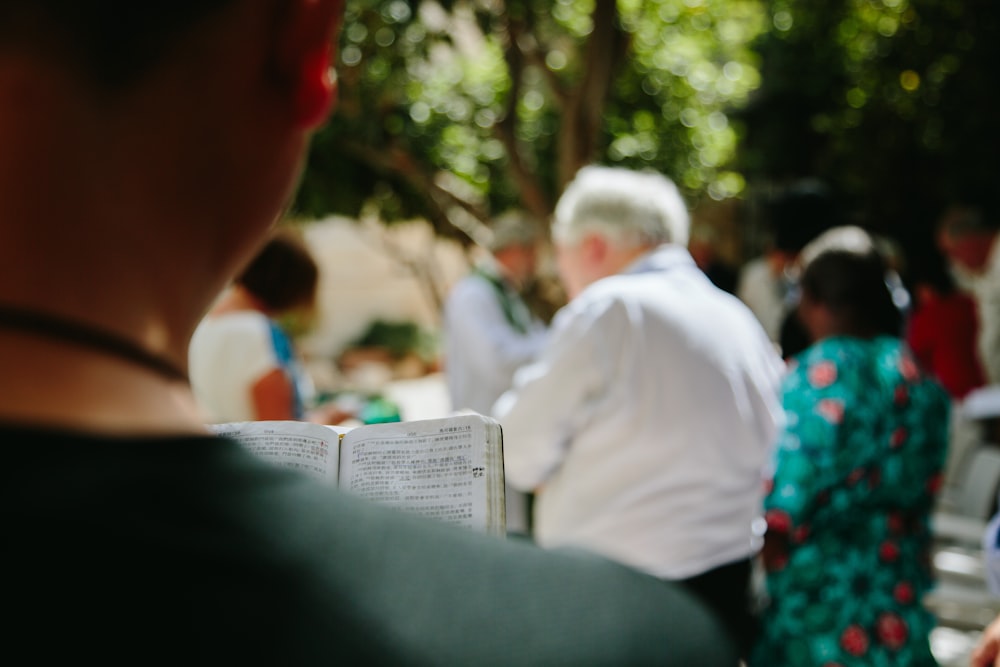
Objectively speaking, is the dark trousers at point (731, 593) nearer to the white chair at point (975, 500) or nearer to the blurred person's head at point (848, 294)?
the blurred person's head at point (848, 294)

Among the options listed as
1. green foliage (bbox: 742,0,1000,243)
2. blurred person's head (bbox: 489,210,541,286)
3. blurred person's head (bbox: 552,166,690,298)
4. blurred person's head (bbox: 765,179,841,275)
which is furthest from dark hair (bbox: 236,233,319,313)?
green foliage (bbox: 742,0,1000,243)

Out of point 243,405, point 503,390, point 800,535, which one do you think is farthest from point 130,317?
point 503,390

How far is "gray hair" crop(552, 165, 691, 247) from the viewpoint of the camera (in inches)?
115

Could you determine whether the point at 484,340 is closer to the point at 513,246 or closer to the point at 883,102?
the point at 513,246

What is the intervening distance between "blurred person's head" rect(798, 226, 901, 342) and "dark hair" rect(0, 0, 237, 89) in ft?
8.50

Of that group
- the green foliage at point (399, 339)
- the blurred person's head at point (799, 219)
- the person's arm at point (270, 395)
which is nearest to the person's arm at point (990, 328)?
the blurred person's head at point (799, 219)

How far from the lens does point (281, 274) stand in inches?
138

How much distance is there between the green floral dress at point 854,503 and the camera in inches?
105

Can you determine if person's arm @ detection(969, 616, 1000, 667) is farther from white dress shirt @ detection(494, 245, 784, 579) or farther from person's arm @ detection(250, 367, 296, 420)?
person's arm @ detection(250, 367, 296, 420)

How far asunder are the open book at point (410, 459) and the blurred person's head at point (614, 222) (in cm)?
191

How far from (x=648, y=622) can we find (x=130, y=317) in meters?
0.33

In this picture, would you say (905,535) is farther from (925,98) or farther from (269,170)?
(925,98)

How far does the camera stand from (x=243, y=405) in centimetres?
332

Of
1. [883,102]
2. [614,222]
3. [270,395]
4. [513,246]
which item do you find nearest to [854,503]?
[614,222]
